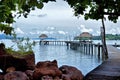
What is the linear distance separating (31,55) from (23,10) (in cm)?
207

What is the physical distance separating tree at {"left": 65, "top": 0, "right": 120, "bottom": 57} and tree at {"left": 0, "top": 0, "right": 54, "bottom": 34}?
1016mm

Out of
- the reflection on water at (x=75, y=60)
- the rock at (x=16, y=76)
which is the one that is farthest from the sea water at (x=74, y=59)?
the rock at (x=16, y=76)

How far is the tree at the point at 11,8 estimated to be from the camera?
678 centimetres

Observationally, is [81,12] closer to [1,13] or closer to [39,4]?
[39,4]

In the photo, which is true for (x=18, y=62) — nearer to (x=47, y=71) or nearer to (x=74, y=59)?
(x=47, y=71)

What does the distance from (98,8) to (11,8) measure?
3.01 meters

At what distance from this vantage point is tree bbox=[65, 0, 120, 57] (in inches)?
344

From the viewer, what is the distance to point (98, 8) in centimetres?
942

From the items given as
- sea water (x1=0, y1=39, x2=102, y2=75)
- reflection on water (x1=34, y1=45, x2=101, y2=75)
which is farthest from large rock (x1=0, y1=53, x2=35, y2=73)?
reflection on water (x1=34, y1=45, x2=101, y2=75)

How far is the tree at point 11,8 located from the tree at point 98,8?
1.02m

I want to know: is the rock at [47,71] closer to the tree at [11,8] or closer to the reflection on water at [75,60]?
the tree at [11,8]

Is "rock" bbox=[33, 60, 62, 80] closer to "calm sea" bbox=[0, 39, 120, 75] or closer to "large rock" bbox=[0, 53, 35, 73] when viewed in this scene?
"large rock" bbox=[0, 53, 35, 73]

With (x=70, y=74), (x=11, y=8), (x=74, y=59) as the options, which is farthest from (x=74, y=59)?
(x=11, y=8)

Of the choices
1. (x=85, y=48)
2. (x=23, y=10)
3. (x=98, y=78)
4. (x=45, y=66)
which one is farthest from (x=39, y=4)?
(x=85, y=48)
